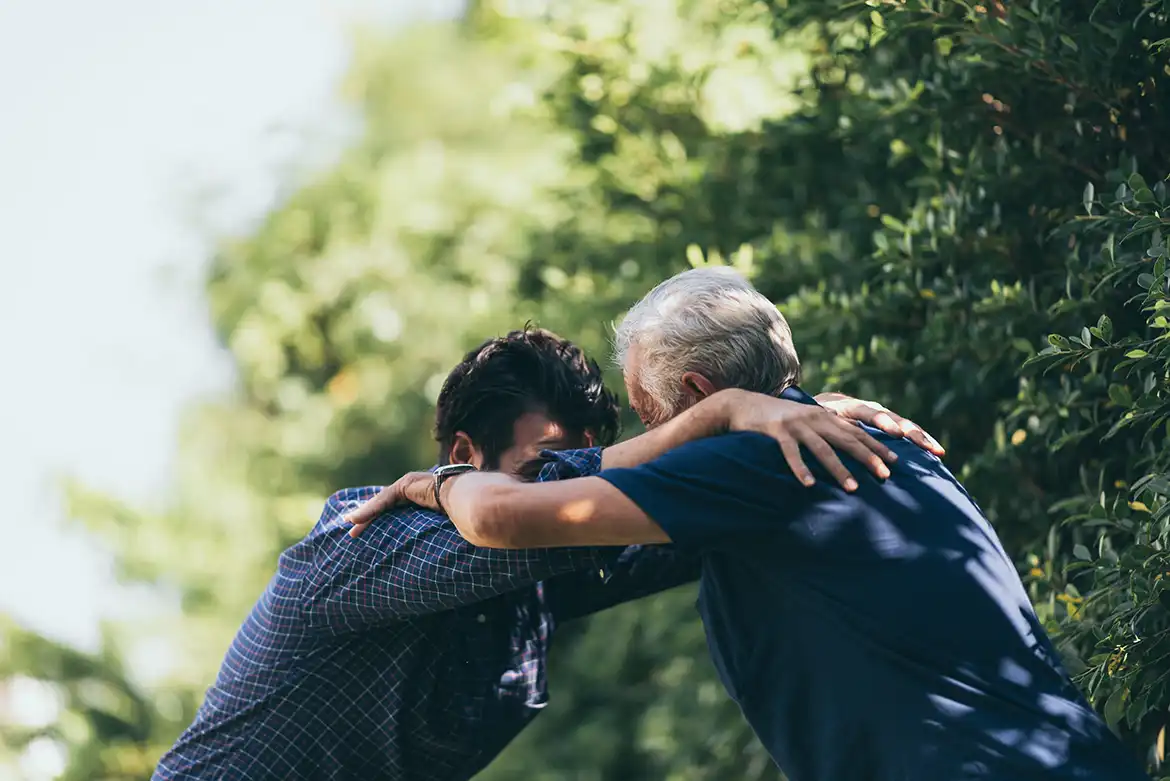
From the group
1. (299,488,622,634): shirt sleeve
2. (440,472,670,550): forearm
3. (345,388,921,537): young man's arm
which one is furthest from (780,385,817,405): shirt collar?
(299,488,622,634): shirt sleeve

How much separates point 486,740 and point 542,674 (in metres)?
0.22

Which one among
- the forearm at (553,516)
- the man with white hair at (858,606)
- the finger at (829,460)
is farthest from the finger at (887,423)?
the forearm at (553,516)

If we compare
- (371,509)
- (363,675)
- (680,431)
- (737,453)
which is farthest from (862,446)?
(363,675)

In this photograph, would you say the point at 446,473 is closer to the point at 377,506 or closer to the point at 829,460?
the point at 377,506

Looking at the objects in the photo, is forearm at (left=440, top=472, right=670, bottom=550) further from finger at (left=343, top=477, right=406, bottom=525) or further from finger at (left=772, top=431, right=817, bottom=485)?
finger at (left=343, top=477, right=406, bottom=525)

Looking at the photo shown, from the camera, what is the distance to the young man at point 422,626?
10.2 feet

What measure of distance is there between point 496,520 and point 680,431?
0.41m

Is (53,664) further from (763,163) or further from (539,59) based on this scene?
(763,163)

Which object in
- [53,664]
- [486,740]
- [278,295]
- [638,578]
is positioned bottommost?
[53,664]

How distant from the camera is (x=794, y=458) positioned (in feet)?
8.22

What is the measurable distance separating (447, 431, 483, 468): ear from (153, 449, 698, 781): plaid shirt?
262mm

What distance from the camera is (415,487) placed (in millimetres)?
3160

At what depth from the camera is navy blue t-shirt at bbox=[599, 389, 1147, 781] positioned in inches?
95.3

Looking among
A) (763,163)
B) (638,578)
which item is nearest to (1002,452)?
(638,578)
